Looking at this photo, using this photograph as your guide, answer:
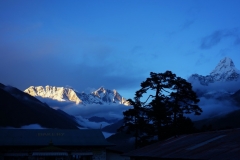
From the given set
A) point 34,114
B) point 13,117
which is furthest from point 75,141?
point 34,114

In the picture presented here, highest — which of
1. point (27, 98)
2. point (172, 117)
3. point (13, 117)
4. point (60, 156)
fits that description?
point (27, 98)

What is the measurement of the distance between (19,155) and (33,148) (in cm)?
156

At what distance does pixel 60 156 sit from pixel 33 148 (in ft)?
9.68

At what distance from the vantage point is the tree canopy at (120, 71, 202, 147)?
42906 millimetres

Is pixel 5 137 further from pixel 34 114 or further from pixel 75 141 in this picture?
pixel 34 114

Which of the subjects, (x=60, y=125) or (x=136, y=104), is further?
(x=60, y=125)

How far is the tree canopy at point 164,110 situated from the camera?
4291 cm

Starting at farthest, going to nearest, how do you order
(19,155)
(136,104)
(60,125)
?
1. (60,125)
2. (136,104)
3. (19,155)

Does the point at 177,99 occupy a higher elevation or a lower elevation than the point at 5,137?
higher

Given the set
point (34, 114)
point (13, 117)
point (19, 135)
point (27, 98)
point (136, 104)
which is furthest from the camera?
point (27, 98)

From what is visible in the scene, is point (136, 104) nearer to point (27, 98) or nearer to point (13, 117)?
point (13, 117)

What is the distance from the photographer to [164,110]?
42.8 metres

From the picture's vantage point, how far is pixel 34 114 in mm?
157750

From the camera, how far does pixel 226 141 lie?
2144 cm
